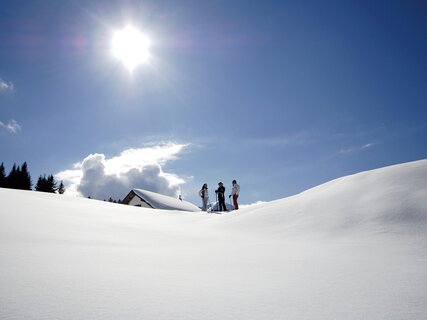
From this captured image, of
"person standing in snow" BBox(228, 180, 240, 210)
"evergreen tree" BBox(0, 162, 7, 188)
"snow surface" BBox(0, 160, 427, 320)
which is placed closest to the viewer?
"snow surface" BBox(0, 160, 427, 320)

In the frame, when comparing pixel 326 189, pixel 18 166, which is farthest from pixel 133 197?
pixel 18 166

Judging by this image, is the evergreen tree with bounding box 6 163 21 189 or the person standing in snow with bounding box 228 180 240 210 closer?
the person standing in snow with bounding box 228 180 240 210

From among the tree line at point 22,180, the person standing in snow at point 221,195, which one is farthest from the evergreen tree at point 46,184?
the person standing in snow at point 221,195

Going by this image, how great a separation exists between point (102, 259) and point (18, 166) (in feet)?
280

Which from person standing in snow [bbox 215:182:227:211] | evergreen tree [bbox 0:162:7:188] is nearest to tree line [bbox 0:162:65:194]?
evergreen tree [bbox 0:162:7:188]

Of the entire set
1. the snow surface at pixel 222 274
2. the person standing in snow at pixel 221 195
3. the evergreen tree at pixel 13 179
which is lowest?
the snow surface at pixel 222 274

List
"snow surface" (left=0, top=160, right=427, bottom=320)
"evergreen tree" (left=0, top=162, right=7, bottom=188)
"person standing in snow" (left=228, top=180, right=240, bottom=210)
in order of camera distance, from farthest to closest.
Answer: "evergreen tree" (left=0, top=162, right=7, bottom=188)
"person standing in snow" (left=228, top=180, right=240, bottom=210)
"snow surface" (left=0, top=160, right=427, bottom=320)

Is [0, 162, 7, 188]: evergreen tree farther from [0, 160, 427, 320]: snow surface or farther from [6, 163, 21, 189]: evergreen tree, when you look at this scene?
[0, 160, 427, 320]: snow surface

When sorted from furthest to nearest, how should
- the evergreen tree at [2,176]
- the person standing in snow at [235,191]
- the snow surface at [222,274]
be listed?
the evergreen tree at [2,176] < the person standing in snow at [235,191] < the snow surface at [222,274]

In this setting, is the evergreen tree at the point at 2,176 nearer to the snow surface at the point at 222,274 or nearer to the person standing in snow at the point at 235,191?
the person standing in snow at the point at 235,191

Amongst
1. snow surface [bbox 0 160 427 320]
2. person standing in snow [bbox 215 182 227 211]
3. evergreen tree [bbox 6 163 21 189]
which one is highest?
evergreen tree [bbox 6 163 21 189]

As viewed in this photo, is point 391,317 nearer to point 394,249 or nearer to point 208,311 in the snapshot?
point 208,311

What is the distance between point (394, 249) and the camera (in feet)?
11.6

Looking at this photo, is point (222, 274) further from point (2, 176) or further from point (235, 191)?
point (2, 176)
